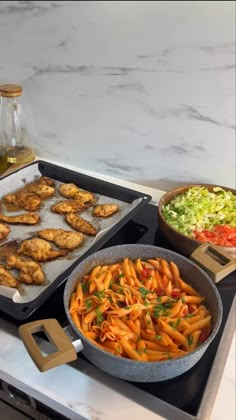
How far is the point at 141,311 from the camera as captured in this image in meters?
0.69

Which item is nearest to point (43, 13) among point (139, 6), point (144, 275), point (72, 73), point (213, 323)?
point (72, 73)

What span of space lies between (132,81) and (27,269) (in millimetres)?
A: 537

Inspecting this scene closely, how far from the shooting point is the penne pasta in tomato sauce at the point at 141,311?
63 cm

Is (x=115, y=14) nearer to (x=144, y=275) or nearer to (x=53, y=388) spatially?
(x=144, y=275)

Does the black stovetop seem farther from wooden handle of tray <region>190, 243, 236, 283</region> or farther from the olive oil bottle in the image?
the olive oil bottle

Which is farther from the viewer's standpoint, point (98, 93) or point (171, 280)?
point (98, 93)

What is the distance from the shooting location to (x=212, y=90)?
0.97 metres

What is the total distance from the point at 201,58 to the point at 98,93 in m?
0.29

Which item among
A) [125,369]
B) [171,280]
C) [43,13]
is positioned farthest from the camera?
[43,13]

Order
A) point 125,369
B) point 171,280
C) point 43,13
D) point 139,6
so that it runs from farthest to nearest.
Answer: point 43,13 < point 139,6 < point 171,280 < point 125,369

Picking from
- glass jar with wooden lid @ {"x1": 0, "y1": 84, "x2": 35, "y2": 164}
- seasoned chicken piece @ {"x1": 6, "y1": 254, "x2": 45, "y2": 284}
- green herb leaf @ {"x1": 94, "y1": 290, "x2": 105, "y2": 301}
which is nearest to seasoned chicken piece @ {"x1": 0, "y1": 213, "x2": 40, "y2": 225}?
seasoned chicken piece @ {"x1": 6, "y1": 254, "x2": 45, "y2": 284}

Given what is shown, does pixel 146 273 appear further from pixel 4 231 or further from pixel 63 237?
pixel 4 231

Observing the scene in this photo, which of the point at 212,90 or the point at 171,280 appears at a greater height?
the point at 212,90

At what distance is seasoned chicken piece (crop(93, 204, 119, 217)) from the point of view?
3.43 feet
